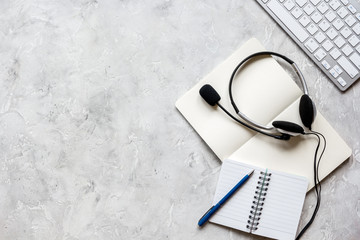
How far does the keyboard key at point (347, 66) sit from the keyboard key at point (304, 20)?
0.32 ft

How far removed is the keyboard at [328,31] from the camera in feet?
3.17

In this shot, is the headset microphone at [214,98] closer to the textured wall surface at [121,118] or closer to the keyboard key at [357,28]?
the textured wall surface at [121,118]

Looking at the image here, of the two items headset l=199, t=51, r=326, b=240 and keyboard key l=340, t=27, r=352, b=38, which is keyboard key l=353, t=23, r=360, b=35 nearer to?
keyboard key l=340, t=27, r=352, b=38

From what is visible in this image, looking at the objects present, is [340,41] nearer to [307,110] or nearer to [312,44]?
[312,44]

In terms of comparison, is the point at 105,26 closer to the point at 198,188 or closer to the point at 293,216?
the point at 198,188

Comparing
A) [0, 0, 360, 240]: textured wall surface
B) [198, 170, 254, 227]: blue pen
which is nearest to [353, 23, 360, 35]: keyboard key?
[0, 0, 360, 240]: textured wall surface

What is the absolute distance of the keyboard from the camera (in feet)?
3.17

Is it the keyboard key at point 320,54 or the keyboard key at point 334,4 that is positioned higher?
the keyboard key at point 334,4

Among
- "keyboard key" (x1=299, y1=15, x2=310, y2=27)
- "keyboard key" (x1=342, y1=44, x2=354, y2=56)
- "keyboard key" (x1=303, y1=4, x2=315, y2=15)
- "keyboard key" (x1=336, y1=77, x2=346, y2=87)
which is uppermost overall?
"keyboard key" (x1=303, y1=4, x2=315, y2=15)

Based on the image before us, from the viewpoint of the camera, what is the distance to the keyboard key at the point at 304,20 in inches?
38.3

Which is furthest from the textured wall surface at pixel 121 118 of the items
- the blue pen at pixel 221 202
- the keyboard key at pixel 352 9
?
the keyboard key at pixel 352 9

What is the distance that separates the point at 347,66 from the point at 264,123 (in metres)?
0.20

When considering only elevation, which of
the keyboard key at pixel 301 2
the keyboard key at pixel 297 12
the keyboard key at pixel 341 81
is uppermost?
the keyboard key at pixel 301 2

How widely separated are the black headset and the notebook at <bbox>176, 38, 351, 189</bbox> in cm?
1
